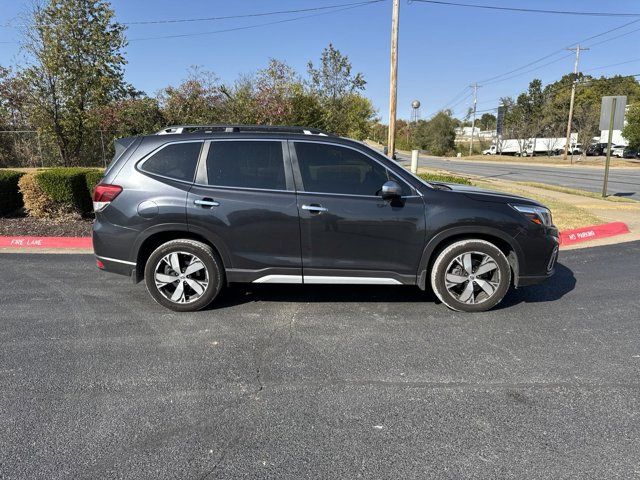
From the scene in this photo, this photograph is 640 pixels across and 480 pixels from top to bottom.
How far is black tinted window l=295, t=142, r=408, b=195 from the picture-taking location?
4.54m

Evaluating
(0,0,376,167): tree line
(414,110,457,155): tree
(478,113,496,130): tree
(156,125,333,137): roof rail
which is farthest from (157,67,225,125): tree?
(478,113,496,130): tree

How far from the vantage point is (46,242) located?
25.9ft

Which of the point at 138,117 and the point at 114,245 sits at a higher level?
the point at 138,117

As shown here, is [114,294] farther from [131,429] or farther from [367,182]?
[367,182]

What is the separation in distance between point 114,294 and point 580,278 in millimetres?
Result: 5916

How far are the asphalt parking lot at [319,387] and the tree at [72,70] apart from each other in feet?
42.8

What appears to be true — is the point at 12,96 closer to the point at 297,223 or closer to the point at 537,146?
the point at 297,223

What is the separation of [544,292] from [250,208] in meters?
3.63

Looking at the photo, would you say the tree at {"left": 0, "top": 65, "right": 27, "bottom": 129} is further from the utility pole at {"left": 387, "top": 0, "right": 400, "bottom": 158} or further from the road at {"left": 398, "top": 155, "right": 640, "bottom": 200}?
the road at {"left": 398, "top": 155, "right": 640, "bottom": 200}

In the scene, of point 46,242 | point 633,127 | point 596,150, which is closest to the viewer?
point 46,242

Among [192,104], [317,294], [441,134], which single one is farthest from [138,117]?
[441,134]

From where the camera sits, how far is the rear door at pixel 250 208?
450 cm

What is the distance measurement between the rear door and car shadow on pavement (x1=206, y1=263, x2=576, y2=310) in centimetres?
56

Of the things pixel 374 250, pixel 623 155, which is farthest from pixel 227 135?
pixel 623 155
